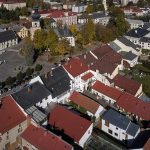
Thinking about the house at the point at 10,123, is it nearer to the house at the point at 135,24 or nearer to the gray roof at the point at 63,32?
the gray roof at the point at 63,32

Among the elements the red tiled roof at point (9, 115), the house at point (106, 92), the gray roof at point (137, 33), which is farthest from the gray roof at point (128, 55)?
the red tiled roof at point (9, 115)

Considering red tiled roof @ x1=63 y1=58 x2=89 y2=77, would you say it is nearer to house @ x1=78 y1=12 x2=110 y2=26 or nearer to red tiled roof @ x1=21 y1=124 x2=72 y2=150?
red tiled roof @ x1=21 y1=124 x2=72 y2=150

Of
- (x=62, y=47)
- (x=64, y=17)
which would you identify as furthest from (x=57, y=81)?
(x=64, y=17)

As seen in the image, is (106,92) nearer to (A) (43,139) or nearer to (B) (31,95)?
(B) (31,95)

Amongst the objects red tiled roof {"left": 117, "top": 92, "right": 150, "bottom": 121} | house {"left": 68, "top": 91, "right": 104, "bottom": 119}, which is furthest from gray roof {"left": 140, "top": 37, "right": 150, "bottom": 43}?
house {"left": 68, "top": 91, "right": 104, "bottom": 119}

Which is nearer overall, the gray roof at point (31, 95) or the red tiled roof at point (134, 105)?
the gray roof at point (31, 95)

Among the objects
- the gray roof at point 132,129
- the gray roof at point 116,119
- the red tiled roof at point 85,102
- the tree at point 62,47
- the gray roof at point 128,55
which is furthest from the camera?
the gray roof at point 128,55

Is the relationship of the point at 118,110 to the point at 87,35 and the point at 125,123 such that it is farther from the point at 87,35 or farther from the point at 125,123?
the point at 87,35

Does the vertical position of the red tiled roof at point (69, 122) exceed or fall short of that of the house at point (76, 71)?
it falls short
